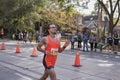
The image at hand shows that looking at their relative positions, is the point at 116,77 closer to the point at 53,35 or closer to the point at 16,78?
the point at 16,78

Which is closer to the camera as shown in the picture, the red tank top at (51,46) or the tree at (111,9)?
the red tank top at (51,46)

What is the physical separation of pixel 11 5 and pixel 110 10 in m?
16.5

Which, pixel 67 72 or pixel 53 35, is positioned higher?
pixel 53 35

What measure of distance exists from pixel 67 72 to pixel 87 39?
11949mm

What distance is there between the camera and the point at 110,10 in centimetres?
2880

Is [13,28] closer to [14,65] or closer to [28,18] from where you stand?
[28,18]

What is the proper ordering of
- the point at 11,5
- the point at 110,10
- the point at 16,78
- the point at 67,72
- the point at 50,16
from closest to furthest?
the point at 16,78 < the point at 67,72 < the point at 110,10 < the point at 11,5 < the point at 50,16

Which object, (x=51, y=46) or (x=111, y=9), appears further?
(x=111, y=9)

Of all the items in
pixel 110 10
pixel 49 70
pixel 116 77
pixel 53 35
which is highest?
pixel 110 10

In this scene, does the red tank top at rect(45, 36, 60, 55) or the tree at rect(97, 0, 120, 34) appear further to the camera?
the tree at rect(97, 0, 120, 34)

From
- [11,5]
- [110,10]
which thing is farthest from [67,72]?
[11,5]

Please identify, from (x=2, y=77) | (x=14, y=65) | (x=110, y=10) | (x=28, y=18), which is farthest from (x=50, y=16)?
(x=2, y=77)

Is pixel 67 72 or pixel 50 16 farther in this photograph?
pixel 50 16

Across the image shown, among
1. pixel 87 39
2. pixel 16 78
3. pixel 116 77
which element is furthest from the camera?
pixel 87 39
